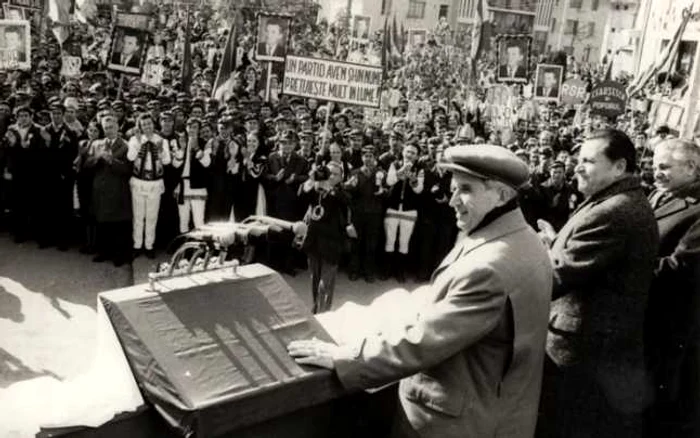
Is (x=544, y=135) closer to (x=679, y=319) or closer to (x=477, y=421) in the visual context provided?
(x=679, y=319)

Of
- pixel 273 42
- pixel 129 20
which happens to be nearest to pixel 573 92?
pixel 273 42

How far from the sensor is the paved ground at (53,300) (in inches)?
236

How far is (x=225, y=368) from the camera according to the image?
2402 millimetres

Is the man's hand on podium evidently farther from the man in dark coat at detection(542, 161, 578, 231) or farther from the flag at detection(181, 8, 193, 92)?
the flag at detection(181, 8, 193, 92)

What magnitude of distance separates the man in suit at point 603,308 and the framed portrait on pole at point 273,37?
29.2ft

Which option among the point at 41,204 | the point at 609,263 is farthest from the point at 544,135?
the point at 609,263

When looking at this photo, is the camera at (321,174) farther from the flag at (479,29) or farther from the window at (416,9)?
the window at (416,9)

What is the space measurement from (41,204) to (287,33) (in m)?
4.93

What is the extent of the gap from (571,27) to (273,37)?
6002 cm

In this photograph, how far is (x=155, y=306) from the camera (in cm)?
250

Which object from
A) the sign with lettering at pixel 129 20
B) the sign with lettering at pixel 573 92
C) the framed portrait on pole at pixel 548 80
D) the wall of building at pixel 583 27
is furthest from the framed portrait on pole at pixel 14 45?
the wall of building at pixel 583 27

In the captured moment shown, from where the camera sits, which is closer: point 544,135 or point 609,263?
point 609,263

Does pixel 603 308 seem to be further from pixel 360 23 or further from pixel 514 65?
pixel 360 23

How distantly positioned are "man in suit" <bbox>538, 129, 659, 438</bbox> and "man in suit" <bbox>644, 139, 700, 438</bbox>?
2.26 feet
